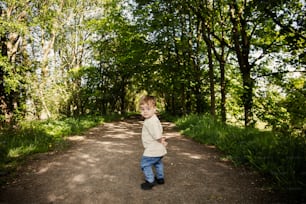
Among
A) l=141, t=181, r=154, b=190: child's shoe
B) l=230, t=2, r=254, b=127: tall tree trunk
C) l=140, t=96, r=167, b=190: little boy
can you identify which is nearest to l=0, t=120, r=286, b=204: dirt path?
l=141, t=181, r=154, b=190: child's shoe

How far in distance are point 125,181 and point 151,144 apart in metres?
0.98

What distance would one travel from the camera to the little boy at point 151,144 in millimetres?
4297

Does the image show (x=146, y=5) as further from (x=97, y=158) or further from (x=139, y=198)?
(x=139, y=198)

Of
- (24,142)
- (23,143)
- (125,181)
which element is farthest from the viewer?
(24,142)

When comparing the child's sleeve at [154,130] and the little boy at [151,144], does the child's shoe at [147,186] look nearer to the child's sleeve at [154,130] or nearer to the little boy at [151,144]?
the little boy at [151,144]

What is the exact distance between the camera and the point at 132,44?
17641mm

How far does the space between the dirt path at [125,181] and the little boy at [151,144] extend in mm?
215

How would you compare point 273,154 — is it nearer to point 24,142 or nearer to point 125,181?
point 125,181

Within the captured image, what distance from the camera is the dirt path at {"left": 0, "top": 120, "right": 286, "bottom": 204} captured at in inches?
153

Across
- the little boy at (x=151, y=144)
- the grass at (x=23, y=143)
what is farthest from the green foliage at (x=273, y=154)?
the grass at (x=23, y=143)

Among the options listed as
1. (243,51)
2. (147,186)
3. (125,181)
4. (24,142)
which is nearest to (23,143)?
(24,142)

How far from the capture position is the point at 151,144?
4.38m

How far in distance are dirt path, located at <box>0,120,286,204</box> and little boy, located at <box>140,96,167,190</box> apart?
8.5 inches

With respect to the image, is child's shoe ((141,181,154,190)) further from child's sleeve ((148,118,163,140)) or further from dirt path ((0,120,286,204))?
child's sleeve ((148,118,163,140))
